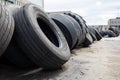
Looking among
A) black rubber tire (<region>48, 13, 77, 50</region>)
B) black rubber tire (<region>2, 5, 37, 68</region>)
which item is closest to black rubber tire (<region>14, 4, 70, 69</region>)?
black rubber tire (<region>2, 5, 37, 68</region>)

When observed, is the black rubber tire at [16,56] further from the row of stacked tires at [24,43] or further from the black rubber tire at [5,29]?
the black rubber tire at [5,29]

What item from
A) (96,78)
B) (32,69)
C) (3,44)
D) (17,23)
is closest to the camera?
(3,44)

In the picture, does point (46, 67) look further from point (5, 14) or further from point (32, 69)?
point (5, 14)

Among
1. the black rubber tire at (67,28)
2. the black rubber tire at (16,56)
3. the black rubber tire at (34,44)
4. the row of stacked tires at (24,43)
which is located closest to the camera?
the row of stacked tires at (24,43)

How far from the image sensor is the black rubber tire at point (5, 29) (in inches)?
143

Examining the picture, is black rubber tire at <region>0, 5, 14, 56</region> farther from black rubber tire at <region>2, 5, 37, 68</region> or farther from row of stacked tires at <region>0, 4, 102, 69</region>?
black rubber tire at <region>2, 5, 37, 68</region>

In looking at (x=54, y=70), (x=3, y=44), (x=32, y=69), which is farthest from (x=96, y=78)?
(x=3, y=44)

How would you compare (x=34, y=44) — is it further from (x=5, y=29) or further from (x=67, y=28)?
(x=67, y=28)

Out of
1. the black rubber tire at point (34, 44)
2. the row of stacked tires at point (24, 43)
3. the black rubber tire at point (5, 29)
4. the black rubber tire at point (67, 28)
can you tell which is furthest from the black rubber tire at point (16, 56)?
the black rubber tire at point (67, 28)

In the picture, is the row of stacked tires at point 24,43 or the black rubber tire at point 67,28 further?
the black rubber tire at point 67,28

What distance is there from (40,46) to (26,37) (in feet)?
0.97

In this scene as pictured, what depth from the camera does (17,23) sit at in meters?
4.20

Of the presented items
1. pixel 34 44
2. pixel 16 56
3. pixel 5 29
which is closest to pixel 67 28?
pixel 16 56

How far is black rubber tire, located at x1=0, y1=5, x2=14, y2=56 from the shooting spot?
11.9 ft
